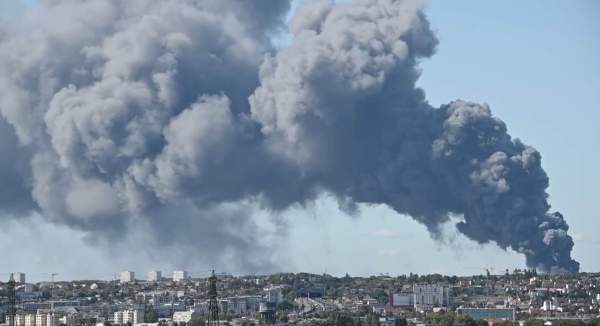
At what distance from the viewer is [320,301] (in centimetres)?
11481

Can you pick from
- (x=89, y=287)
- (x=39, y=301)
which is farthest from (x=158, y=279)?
(x=39, y=301)

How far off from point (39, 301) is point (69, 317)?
61.4 feet

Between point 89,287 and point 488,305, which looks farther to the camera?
point 89,287

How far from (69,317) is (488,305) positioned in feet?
76.3

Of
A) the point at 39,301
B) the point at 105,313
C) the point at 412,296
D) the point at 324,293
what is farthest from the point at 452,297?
the point at 39,301

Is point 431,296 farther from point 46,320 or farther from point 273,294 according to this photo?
point 46,320

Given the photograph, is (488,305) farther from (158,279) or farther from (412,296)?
(158,279)

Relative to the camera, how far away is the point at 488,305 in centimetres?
10644

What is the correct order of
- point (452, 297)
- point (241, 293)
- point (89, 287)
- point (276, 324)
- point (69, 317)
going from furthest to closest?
point (89, 287), point (241, 293), point (452, 297), point (69, 317), point (276, 324)

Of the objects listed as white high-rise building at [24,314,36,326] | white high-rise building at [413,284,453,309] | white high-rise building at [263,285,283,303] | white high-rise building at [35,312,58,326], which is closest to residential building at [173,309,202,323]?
white high-rise building at [35,312,58,326]

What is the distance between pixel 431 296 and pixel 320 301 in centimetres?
731

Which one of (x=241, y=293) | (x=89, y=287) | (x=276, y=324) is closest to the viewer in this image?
(x=276, y=324)

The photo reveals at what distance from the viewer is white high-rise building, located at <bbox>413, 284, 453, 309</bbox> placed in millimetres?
109213

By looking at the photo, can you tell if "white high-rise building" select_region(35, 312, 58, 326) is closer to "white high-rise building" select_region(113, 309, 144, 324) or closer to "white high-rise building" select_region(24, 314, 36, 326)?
"white high-rise building" select_region(24, 314, 36, 326)
